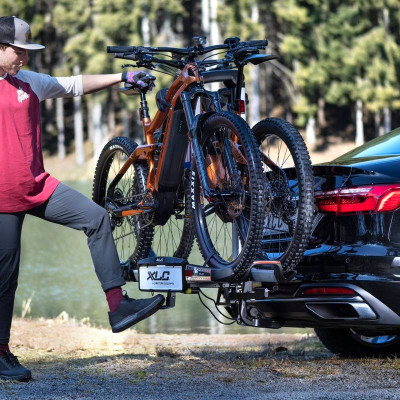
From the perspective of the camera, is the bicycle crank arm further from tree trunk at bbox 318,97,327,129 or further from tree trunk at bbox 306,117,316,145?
tree trunk at bbox 318,97,327,129

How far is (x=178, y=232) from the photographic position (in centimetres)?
696

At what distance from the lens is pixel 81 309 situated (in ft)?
44.8

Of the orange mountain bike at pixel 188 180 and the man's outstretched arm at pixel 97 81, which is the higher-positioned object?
the man's outstretched arm at pixel 97 81

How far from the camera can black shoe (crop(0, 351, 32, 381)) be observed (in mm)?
5766

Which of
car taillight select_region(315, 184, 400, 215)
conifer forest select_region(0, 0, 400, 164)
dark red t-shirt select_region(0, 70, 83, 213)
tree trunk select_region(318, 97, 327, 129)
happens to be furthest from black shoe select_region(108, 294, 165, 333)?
tree trunk select_region(318, 97, 327, 129)

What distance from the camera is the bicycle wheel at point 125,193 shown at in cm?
686

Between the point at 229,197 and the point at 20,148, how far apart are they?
1.26 meters

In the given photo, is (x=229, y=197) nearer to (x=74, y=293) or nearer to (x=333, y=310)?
(x=333, y=310)

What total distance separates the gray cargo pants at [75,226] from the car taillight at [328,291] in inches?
44.5

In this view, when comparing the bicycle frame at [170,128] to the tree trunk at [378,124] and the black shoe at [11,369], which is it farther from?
the tree trunk at [378,124]

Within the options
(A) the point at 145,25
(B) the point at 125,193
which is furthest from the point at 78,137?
(B) the point at 125,193

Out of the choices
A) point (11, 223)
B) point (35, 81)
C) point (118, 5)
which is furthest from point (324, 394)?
point (118, 5)

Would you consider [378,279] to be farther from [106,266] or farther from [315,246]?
[106,266]

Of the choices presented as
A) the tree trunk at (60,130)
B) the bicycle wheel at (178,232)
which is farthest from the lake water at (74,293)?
the tree trunk at (60,130)
